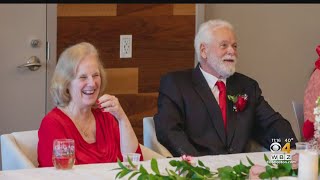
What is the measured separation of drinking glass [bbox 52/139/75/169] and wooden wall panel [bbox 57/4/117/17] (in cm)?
178

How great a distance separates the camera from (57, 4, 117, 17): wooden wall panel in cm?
446

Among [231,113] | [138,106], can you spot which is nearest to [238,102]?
[231,113]

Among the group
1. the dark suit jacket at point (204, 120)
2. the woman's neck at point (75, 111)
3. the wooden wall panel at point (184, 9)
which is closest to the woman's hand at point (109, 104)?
the woman's neck at point (75, 111)

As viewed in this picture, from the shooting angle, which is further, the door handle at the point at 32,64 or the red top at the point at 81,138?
the door handle at the point at 32,64

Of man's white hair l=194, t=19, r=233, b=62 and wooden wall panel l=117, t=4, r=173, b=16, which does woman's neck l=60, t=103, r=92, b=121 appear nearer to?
man's white hair l=194, t=19, r=233, b=62

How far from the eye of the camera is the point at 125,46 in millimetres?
4664

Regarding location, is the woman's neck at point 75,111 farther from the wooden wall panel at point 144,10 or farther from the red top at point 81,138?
the wooden wall panel at point 144,10

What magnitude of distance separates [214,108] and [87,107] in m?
0.82

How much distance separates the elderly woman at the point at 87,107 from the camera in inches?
129

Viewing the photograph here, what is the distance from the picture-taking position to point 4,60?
14.3 ft

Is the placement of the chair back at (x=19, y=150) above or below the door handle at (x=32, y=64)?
below

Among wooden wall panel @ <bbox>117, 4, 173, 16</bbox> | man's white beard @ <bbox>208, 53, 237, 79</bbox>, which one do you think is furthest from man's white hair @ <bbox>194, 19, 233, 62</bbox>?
wooden wall panel @ <bbox>117, 4, 173, 16</bbox>

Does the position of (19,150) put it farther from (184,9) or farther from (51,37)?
(184,9)

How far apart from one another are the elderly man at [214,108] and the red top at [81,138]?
0.40 metres
